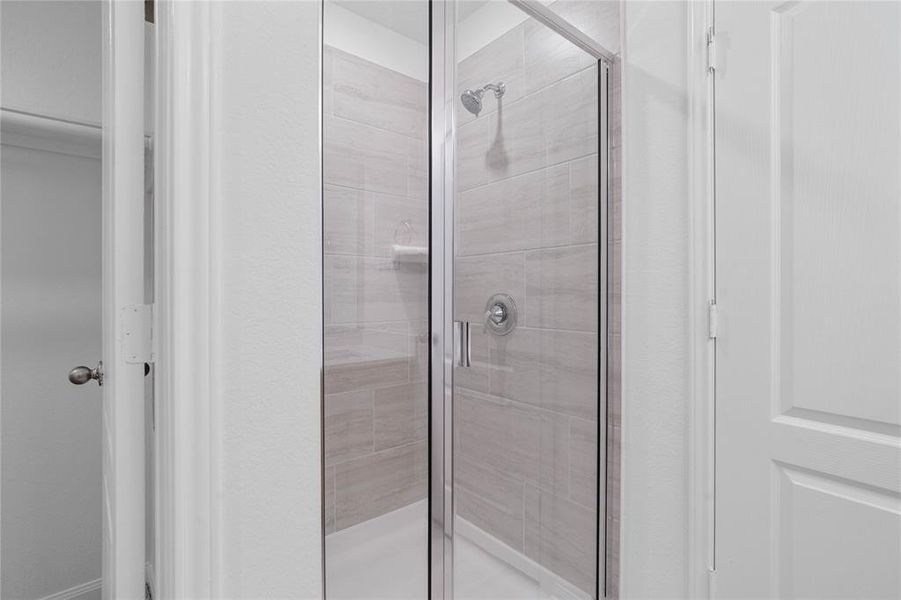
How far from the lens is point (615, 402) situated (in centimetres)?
138

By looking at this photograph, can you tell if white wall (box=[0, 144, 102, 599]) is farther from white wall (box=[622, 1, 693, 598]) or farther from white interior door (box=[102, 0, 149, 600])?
white wall (box=[622, 1, 693, 598])

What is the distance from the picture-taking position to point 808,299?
1.03 m

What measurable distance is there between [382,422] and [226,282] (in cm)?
45

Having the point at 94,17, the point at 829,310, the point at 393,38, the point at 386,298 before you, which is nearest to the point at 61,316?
the point at 94,17

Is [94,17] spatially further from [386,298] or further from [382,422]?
[382,422]

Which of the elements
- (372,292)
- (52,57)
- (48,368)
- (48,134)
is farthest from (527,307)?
(52,57)

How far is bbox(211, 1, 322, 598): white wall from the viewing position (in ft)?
2.15

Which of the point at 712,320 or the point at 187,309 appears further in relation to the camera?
the point at 712,320

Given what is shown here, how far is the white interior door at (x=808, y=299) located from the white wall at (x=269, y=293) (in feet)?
3.12

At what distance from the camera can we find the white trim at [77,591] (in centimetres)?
157

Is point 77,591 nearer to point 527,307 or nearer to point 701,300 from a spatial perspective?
point 527,307

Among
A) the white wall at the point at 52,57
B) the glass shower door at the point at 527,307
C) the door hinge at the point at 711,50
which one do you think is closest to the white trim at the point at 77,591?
the glass shower door at the point at 527,307

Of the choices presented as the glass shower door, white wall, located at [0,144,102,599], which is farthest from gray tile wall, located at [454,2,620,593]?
white wall, located at [0,144,102,599]

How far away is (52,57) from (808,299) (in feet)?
7.30
